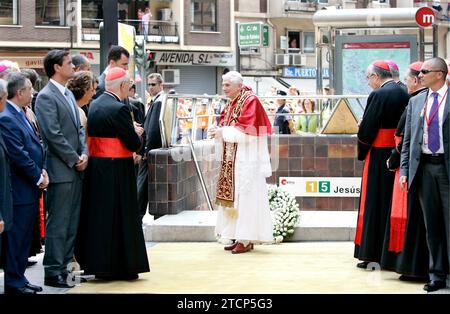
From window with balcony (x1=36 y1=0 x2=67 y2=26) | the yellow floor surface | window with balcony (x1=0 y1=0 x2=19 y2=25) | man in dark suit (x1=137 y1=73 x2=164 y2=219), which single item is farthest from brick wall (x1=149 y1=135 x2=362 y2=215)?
window with balcony (x1=36 y1=0 x2=67 y2=26)

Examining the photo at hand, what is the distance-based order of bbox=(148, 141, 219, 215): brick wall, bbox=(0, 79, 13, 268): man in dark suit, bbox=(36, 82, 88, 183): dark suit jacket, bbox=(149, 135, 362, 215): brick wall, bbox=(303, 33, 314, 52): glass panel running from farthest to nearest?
bbox=(303, 33, 314, 52): glass panel < bbox=(149, 135, 362, 215): brick wall < bbox=(148, 141, 219, 215): brick wall < bbox=(36, 82, 88, 183): dark suit jacket < bbox=(0, 79, 13, 268): man in dark suit

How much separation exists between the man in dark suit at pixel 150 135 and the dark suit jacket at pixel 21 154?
4310mm

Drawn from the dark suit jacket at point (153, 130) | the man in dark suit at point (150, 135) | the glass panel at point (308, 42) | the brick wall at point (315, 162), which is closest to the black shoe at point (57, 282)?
the man in dark suit at point (150, 135)

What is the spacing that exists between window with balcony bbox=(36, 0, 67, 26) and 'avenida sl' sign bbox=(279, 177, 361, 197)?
3343cm

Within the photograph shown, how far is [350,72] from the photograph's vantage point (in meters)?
20.3

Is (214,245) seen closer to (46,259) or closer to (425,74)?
(46,259)

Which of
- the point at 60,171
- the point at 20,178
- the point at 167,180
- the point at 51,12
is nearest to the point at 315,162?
the point at 167,180

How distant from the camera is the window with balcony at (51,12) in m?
47.9

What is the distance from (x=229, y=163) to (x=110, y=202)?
2.60 metres

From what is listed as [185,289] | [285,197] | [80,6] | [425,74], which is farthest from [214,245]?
[80,6]

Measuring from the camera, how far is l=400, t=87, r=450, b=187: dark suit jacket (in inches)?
336

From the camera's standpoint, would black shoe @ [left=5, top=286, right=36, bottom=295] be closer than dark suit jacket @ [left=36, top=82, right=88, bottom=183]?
Yes

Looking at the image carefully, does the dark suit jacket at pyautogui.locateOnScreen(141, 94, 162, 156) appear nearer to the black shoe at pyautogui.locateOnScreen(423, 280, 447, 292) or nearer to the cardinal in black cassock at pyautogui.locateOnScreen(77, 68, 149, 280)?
the cardinal in black cassock at pyautogui.locateOnScreen(77, 68, 149, 280)

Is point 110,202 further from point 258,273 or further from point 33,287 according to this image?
point 258,273
